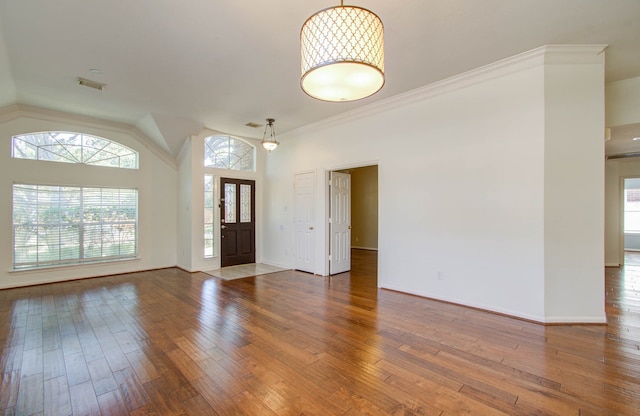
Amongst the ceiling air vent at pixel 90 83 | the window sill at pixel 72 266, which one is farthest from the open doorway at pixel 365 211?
the ceiling air vent at pixel 90 83

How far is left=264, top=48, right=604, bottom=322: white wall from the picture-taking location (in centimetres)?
340

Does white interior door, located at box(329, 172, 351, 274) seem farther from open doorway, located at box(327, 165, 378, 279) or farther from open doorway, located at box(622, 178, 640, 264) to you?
open doorway, located at box(622, 178, 640, 264)

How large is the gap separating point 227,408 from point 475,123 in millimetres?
4229

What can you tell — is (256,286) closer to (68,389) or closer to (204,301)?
(204,301)

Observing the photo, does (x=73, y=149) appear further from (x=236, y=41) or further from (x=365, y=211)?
(x=365, y=211)

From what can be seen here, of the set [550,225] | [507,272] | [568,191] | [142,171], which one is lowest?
[507,272]

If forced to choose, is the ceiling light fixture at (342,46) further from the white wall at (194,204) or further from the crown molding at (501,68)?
the white wall at (194,204)

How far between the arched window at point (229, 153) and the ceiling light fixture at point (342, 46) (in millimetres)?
5406

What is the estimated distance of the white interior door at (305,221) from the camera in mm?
6184

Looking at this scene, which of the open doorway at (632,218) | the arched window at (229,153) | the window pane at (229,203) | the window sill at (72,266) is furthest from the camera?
the open doorway at (632,218)

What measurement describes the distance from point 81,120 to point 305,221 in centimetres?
499

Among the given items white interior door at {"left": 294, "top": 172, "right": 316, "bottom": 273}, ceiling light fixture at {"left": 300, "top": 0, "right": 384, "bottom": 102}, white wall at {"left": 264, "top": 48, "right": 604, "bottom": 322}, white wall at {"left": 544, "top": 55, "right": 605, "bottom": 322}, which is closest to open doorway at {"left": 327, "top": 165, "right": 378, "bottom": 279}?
white interior door at {"left": 294, "top": 172, "right": 316, "bottom": 273}

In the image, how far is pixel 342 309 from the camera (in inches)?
154

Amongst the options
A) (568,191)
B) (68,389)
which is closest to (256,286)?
(68,389)
